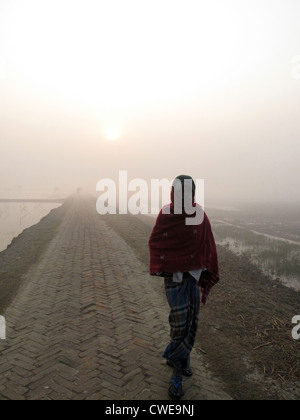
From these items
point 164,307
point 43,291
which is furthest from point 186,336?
point 43,291

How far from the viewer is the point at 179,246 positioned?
3.71 metres

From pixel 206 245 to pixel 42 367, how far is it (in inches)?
100

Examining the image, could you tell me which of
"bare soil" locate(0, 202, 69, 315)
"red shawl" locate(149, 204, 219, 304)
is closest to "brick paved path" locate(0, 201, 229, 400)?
"bare soil" locate(0, 202, 69, 315)

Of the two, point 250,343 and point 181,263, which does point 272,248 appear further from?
point 181,263

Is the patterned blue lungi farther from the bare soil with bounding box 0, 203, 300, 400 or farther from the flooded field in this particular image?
the flooded field

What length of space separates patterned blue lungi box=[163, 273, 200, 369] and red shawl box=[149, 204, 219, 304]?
6.3 inches

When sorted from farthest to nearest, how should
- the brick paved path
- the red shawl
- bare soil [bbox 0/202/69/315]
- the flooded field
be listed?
the flooded field → bare soil [bbox 0/202/69/315] → the red shawl → the brick paved path

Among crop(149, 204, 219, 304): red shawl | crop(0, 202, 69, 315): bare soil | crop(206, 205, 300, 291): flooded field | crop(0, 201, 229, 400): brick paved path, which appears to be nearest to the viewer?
crop(0, 201, 229, 400): brick paved path

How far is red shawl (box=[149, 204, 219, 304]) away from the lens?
366cm

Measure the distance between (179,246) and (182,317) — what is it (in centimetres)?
81

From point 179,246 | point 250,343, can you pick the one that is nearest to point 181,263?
point 179,246

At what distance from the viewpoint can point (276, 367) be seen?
13.6 ft
